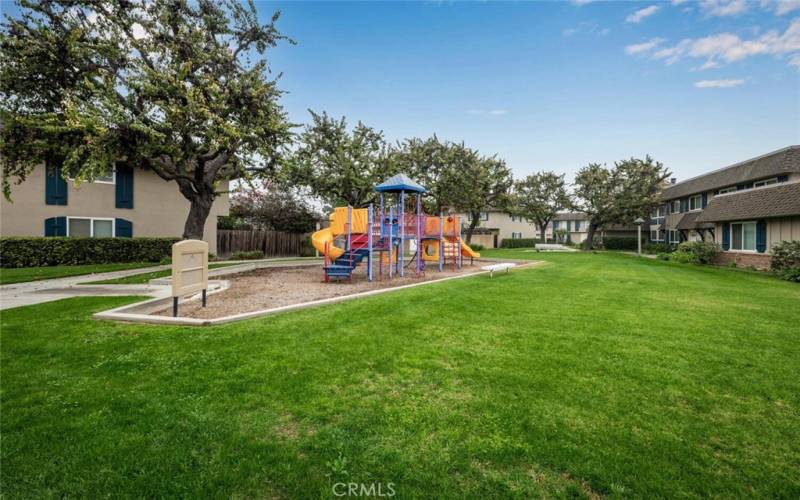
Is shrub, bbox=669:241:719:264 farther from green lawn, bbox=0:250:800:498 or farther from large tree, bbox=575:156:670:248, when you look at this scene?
green lawn, bbox=0:250:800:498

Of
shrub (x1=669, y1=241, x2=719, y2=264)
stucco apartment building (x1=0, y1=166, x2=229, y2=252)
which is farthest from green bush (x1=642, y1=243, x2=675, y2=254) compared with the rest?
stucco apartment building (x1=0, y1=166, x2=229, y2=252)

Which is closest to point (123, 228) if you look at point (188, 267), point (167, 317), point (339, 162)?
point (339, 162)

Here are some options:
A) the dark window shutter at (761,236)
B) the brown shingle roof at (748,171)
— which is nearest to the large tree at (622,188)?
the brown shingle roof at (748,171)

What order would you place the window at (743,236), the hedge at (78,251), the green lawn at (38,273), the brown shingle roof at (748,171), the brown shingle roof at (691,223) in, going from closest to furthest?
1. the green lawn at (38,273)
2. the hedge at (78,251)
3. the window at (743,236)
4. the brown shingle roof at (748,171)
5. the brown shingle roof at (691,223)

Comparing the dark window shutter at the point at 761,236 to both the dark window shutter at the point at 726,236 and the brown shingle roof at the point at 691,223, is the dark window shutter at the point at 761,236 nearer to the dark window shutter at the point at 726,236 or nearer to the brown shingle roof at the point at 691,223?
the dark window shutter at the point at 726,236

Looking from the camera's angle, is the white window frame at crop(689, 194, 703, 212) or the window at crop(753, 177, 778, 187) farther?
the white window frame at crop(689, 194, 703, 212)

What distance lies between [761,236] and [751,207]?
71.8 inches

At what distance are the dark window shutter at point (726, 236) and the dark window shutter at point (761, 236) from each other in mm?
2742

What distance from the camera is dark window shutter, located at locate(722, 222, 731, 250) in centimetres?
Result: 2309

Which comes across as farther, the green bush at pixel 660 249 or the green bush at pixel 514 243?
the green bush at pixel 514 243

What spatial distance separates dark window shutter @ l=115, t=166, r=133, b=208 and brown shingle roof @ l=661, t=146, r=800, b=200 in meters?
39.3

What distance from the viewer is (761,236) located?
20.1 m

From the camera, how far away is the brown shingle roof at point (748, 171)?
22.3 meters

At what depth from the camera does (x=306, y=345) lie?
212 inches
